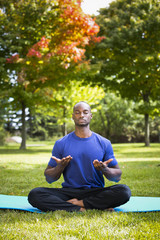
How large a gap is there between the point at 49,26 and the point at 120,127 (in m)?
20.5

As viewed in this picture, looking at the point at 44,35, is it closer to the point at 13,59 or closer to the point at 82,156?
the point at 13,59

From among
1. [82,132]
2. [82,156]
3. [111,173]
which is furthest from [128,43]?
[111,173]

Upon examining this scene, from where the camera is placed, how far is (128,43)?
16.7 m

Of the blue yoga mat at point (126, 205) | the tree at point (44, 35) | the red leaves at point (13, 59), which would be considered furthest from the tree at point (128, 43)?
the blue yoga mat at point (126, 205)

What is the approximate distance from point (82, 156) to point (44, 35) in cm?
1125

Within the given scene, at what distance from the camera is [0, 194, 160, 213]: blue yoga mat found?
405 cm

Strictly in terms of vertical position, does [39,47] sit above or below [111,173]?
above

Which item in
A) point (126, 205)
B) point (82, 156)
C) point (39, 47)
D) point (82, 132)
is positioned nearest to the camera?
point (82, 156)

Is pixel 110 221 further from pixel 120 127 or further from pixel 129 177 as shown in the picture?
pixel 120 127

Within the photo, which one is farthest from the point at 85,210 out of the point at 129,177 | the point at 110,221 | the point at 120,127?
the point at 120,127

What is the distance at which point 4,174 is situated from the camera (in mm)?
7840

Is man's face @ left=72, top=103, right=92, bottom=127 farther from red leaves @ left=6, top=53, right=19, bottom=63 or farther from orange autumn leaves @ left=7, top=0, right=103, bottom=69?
red leaves @ left=6, top=53, right=19, bottom=63

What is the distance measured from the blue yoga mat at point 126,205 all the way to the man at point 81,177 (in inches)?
8.2

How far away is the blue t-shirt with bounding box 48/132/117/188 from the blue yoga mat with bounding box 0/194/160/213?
0.59 metres
